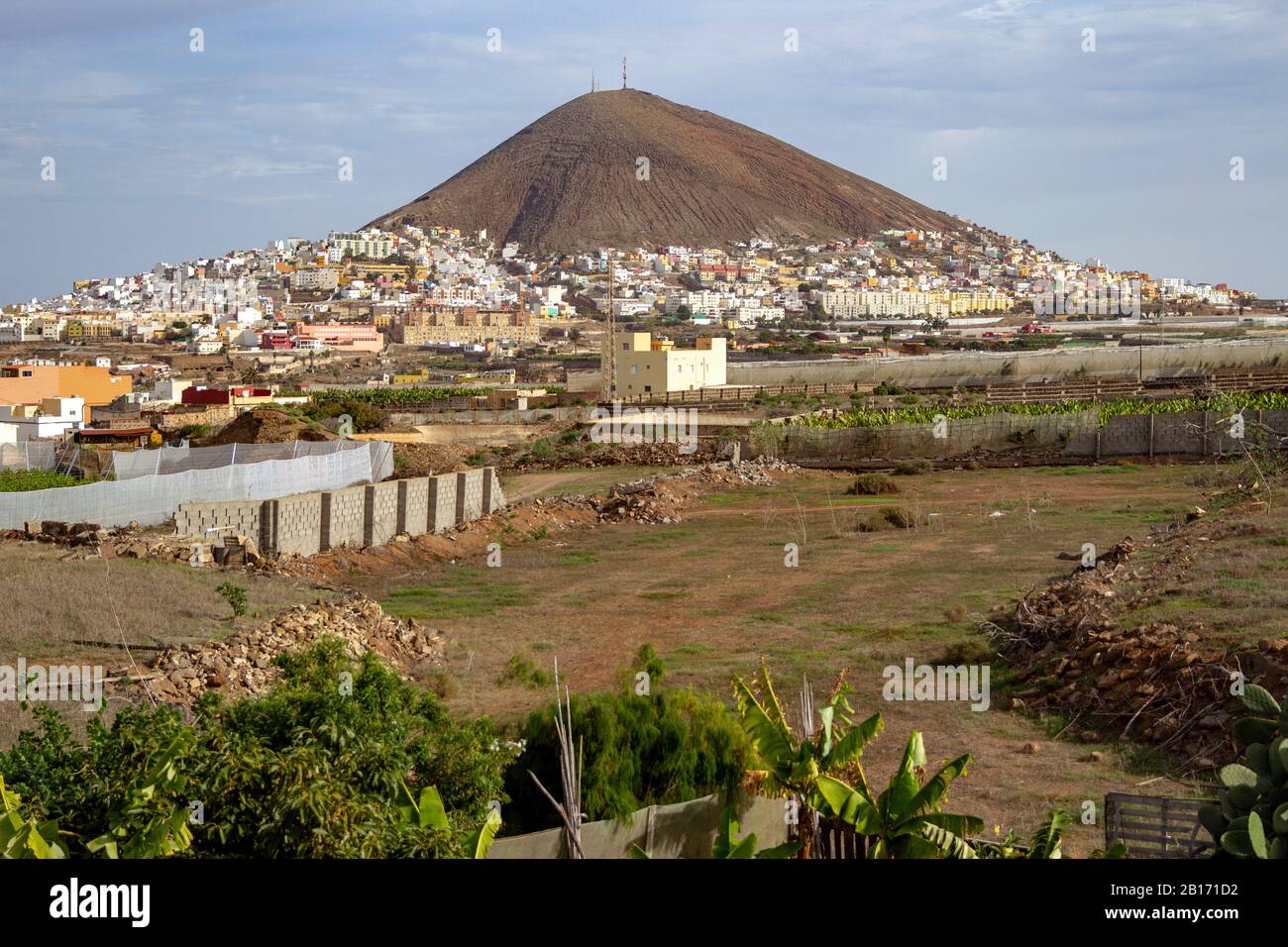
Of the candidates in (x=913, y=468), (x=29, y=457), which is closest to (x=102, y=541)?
(x=29, y=457)

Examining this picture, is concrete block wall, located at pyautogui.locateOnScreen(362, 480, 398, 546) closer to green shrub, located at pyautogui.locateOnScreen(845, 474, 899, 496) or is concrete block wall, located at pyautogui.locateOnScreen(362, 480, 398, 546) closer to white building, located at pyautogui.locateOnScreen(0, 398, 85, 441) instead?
green shrub, located at pyautogui.locateOnScreen(845, 474, 899, 496)

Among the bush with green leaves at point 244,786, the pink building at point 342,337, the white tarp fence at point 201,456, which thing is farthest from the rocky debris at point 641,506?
the pink building at point 342,337

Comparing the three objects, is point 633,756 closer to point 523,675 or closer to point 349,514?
point 523,675

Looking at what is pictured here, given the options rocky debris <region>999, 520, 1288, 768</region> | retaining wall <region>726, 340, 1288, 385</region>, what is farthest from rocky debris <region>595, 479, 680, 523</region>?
retaining wall <region>726, 340, 1288, 385</region>

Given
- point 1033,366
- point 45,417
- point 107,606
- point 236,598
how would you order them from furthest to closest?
point 1033,366 → point 45,417 → point 236,598 → point 107,606
